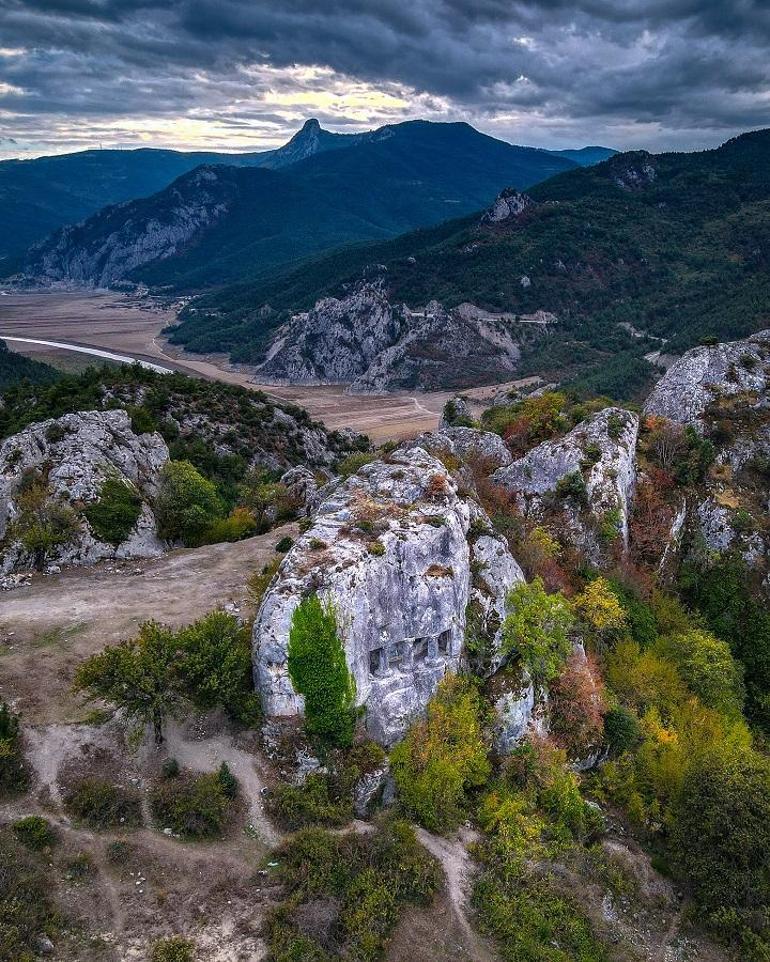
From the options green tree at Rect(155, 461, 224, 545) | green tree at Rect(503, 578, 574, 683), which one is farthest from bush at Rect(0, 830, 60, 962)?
green tree at Rect(155, 461, 224, 545)

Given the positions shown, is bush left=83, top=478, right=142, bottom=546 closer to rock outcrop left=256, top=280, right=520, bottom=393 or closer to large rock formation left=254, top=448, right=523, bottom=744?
large rock formation left=254, top=448, right=523, bottom=744

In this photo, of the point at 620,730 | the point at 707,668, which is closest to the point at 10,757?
the point at 620,730

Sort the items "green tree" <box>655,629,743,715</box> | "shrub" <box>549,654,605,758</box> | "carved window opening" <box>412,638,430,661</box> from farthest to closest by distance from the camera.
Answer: "green tree" <box>655,629,743,715</box> → "shrub" <box>549,654,605,758</box> → "carved window opening" <box>412,638,430,661</box>

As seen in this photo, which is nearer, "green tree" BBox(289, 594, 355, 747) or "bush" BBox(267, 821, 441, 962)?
"bush" BBox(267, 821, 441, 962)

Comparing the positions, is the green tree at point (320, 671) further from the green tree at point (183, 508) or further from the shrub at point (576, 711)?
the green tree at point (183, 508)

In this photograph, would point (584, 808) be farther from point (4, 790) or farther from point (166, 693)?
point (4, 790)

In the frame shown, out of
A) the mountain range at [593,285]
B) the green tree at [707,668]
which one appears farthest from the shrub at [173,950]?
the mountain range at [593,285]
